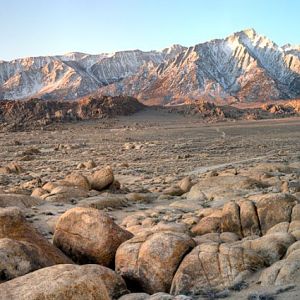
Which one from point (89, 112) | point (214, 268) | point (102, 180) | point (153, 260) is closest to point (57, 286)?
Answer: point (153, 260)

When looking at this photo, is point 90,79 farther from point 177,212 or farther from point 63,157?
point 177,212

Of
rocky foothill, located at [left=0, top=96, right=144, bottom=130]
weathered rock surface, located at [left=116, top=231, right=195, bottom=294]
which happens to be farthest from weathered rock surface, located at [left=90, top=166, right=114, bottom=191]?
rocky foothill, located at [left=0, top=96, right=144, bottom=130]

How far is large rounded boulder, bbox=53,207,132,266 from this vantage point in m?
8.91

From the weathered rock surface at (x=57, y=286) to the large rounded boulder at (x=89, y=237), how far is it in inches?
106

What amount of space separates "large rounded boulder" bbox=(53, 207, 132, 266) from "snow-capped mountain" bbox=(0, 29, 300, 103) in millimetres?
129775

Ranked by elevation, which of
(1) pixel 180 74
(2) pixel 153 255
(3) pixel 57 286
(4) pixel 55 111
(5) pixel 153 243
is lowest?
(2) pixel 153 255

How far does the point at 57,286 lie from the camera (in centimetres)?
562

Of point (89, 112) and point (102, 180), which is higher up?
point (89, 112)

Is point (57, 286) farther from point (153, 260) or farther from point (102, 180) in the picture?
point (102, 180)

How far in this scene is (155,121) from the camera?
82500 millimetres

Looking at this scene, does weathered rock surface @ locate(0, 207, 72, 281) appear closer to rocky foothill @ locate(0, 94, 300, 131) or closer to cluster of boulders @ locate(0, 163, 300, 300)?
cluster of boulders @ locate(0, 163, 300, 300)

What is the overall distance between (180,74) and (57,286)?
497 feet

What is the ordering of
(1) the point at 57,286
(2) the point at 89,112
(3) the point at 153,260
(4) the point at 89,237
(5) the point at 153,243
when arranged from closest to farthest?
(1) the point at 57,286 → (3) the point at 153,260 → (5) the point at 153,243 → (4) the point at 89,237 → (2) the point at 89,112

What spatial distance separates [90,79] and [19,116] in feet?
302
